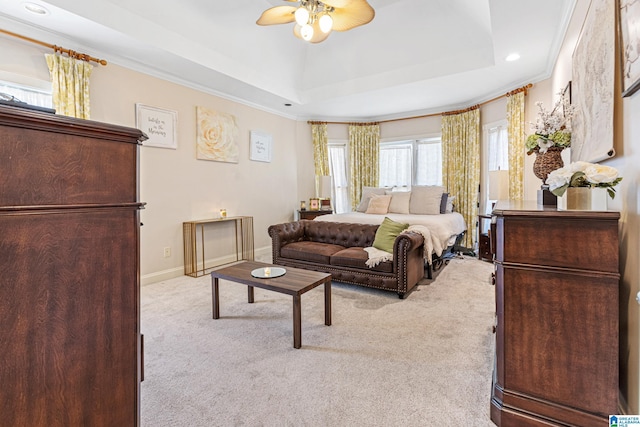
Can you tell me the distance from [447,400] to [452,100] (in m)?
4.94

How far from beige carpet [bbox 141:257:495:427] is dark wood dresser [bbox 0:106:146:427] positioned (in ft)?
2.58

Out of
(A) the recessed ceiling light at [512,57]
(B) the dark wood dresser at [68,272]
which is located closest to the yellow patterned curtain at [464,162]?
(A) the recessed ceiling light at [512,57]

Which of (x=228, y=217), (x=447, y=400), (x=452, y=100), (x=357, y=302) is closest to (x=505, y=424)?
(x=447, y=400)

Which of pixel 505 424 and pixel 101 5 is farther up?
pixel 101 5

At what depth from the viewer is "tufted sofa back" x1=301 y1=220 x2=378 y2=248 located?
3758 millimetres

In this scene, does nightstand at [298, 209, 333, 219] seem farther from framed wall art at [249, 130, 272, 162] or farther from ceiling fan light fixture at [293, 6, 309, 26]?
ceiling fan light fixture at [293, 6, 309, 26]

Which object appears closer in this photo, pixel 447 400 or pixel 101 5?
pixel 447 400

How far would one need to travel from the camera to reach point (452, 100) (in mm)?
5266

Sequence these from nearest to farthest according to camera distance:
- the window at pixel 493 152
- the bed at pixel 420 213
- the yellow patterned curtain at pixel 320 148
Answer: the bed at pixel 420 213 → the window at pixel 493 152 → the yellow patterned curtain at pixel 320 148

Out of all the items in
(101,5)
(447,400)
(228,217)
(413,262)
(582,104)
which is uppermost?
(101,5)

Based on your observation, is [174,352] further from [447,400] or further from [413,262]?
[413,262]

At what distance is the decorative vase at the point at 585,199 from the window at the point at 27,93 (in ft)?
13.4

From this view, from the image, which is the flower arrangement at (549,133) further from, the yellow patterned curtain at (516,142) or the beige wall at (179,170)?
the beige wall at (179,170)

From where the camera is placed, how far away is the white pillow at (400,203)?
5.10 m
